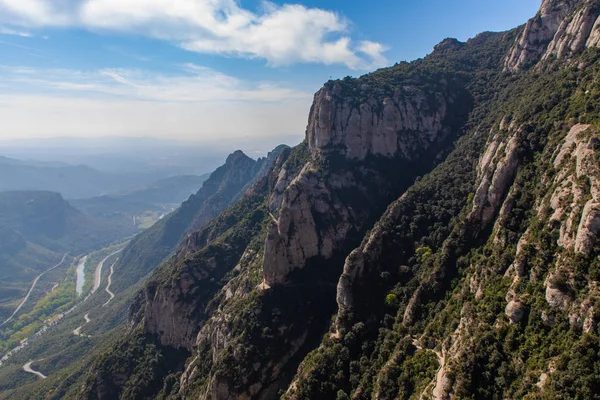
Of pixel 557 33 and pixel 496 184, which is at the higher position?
pixel 557 33

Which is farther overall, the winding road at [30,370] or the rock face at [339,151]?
the winding road at [30,370]

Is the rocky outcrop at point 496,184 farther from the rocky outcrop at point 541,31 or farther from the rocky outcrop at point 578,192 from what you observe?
the rocky outcrop at point 541,31

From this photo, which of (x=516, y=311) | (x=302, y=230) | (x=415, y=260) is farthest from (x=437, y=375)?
(x=302, y=230)

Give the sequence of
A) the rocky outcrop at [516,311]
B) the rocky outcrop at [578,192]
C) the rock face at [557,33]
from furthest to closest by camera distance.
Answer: the rock face at [557,33] → the rocky outcrop at [516,311] → the rocky outcrop at [578,192]

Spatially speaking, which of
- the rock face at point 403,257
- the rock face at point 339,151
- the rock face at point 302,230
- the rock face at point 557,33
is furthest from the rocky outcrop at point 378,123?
the rock face at point 557,33

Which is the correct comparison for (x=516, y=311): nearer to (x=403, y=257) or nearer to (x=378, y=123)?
(x=403, y=257)

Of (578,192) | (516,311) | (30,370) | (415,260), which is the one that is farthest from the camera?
(30,370)

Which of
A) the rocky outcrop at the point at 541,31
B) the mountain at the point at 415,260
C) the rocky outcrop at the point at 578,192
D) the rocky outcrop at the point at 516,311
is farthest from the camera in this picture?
the rocky outcrop at the point at 541,31

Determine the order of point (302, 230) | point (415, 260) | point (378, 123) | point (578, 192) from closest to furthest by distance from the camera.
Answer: point (578, 192) → point (415, 260) → point (302, 230) → point (378, 123)
